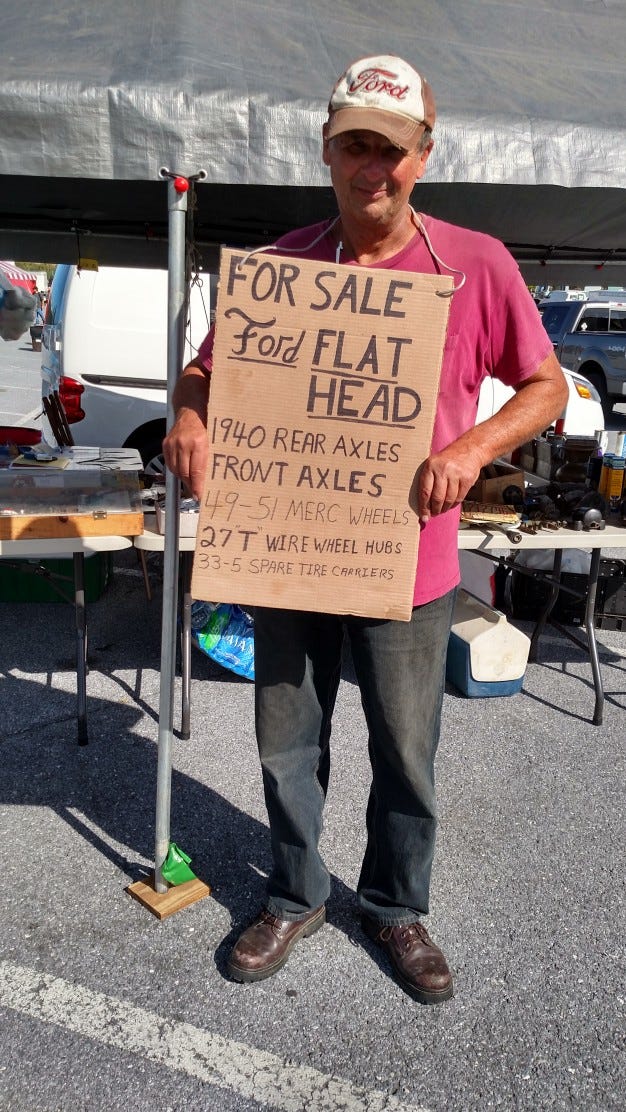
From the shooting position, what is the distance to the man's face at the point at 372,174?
1.84 meters

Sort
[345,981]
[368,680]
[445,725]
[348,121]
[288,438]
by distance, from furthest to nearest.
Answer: [445,725], [345,981], [368,680], [288,438], [348,121]

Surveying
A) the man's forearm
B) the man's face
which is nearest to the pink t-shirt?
the man's face

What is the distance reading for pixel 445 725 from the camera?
12.9 ft

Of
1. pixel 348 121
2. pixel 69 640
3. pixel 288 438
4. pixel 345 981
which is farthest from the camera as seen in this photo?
pixel 69 640

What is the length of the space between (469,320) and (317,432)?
0.42 meters

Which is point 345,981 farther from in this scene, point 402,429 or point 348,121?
point 348,121

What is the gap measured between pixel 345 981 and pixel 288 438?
4.74 ft

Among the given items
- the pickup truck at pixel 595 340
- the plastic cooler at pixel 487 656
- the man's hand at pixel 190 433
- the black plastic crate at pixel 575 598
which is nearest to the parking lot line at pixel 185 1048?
the man's hand at pixel 190 433

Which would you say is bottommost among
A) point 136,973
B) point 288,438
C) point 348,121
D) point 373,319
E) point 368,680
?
point 136,973

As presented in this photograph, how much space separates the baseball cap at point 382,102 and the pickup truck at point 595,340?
14.3 metres

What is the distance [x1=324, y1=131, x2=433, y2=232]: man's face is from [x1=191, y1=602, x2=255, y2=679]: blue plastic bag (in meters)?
2.53

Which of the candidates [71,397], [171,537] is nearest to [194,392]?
[171,537]

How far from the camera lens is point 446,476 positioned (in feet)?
6.15

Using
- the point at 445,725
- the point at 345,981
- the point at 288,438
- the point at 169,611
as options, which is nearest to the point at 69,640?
the point at 445,725
